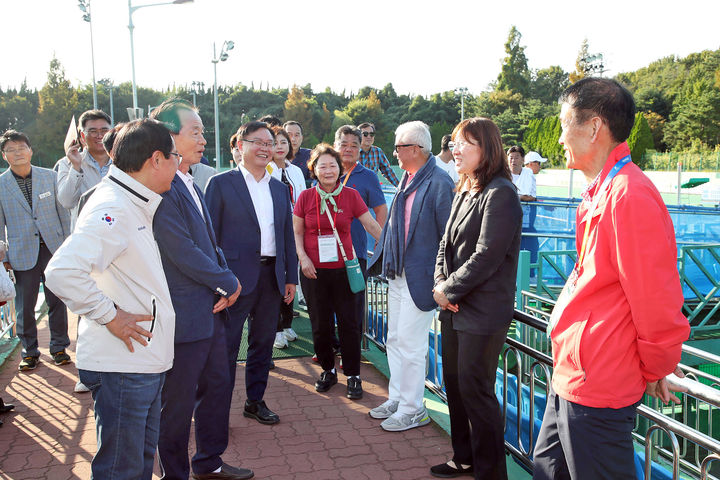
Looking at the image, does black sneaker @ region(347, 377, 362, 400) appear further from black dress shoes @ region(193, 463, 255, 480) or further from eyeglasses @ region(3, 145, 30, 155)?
eyeglasses @ region(3, 145, 30, 155)

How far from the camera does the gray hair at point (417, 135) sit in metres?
3.83

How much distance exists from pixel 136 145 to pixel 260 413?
2503 millimetres

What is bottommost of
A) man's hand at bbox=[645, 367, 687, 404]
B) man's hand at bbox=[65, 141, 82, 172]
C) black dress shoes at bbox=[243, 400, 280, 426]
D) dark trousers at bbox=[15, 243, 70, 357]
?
black dress shoes at bbox=[243, 400, 280, 426]

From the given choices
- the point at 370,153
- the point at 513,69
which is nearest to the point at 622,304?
the point at 370,153

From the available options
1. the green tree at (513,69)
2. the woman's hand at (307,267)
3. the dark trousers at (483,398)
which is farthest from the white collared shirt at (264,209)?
the green tree at (513,69)

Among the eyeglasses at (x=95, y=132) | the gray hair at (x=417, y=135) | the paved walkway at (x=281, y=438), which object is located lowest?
the paved walkway at (x=281, y=438)

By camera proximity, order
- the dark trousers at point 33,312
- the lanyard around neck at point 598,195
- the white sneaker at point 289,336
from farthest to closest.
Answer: the white sneaker at point 289,336 → the dark trousers at point 33,312 → the lanyard around neck at point 598,195

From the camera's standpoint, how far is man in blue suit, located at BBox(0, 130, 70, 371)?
530 centimetres

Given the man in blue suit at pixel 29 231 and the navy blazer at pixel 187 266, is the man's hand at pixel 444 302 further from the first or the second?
the man in blue suit at pixel 29 231

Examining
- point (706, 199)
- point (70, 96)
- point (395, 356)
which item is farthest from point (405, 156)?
point (70, 96)

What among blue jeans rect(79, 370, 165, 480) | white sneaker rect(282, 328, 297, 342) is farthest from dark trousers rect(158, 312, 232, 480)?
white sneaker rect(282, 328, 297, 342)

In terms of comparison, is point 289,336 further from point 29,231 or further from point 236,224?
point 29,231

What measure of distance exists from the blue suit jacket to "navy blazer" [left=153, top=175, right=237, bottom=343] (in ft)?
4.22

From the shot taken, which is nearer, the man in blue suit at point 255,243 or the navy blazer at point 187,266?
the navy blazer at point 187,266
